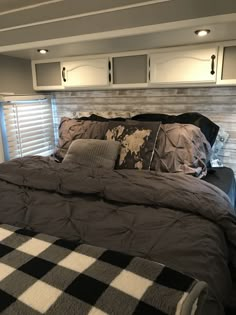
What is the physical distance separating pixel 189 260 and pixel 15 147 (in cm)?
242

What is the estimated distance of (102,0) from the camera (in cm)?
195

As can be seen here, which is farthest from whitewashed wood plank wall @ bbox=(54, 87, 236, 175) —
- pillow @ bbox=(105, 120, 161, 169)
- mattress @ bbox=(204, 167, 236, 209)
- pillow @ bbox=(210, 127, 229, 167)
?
pillow @ bbox=(105, 120, 161, 169)

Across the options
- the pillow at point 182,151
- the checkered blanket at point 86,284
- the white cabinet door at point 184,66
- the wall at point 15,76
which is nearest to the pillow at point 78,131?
the pillow at point 182,151

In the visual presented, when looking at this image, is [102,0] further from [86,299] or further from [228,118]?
[86,299]

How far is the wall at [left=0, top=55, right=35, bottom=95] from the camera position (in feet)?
8.99

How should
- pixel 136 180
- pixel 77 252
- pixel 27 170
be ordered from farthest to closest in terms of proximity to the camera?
pixel 27 170 → pixel 136 180 → pixel 77 252

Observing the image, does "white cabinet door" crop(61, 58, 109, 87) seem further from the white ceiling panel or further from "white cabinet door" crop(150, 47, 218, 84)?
"white cabinet door" crop(150, 47, 218, 84)

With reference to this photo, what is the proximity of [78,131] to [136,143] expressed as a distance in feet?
2.14

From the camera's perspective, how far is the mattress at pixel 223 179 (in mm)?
1937

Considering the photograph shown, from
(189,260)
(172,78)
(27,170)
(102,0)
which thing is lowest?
(189,260)

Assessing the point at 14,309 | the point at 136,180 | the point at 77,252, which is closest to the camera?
the point at 14,309

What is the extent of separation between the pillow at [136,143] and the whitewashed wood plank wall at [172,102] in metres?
0.53

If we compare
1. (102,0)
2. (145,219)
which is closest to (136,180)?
(145,219)

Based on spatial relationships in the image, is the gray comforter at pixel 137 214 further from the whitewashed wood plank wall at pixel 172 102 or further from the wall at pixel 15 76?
the wall at pixel 15 76
